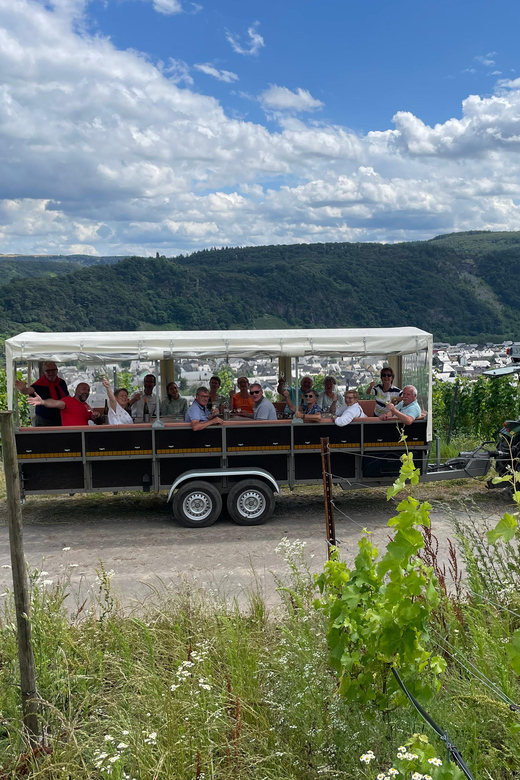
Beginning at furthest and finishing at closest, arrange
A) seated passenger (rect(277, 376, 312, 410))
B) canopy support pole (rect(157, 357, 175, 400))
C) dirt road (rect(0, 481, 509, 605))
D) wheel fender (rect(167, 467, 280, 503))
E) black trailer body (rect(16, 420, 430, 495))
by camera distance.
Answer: canopy support pole (rect(157, 357, 175, 400)) → seated passenger (rect(277, 376, 312, 410)) → wheel fender (rect(167, 467, 280, 503)) → black trailer body (rect(16, 420, 430, 495)) → dirt road (rect(0, 481, 509, 605))

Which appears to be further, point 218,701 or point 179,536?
point 179,536

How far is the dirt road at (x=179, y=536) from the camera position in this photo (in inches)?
290

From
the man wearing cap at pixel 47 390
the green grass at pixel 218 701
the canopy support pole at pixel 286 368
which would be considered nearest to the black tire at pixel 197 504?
the man wearing cap at pixel 47 390

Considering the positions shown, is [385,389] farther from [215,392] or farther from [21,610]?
[21,610]

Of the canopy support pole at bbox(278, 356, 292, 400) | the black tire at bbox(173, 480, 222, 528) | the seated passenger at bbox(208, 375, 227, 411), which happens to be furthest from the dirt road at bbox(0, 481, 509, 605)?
the canopy support pole at bbox(278, 356, 292, 400)

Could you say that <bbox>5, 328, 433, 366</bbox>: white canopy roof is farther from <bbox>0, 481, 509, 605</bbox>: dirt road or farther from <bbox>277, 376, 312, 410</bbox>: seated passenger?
<bbox>0, 481, 509, 605</bbox>: dirt road

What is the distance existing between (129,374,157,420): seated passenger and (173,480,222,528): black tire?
50.6 inches

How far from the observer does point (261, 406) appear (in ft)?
32.3

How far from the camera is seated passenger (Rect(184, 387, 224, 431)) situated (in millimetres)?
9289

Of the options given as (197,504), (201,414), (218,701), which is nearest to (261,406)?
(201,414)

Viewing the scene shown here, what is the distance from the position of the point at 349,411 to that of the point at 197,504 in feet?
7.87

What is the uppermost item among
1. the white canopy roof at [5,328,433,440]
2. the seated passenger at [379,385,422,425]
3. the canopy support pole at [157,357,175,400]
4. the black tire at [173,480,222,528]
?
the white canopy roof at [5,328,433,440]

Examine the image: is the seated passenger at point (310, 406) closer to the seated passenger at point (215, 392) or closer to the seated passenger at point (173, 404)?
the seated passenger at point (215, 392)

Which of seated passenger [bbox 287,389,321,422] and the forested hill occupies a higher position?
the forested hill
